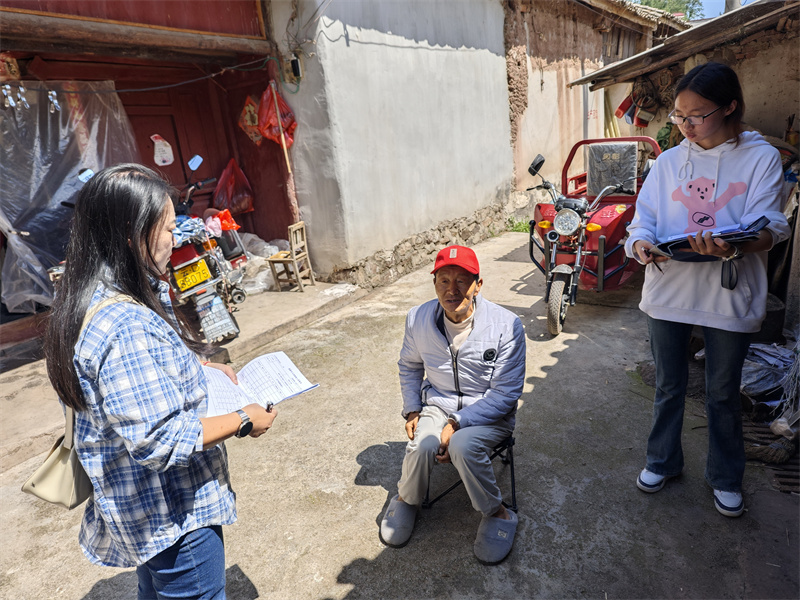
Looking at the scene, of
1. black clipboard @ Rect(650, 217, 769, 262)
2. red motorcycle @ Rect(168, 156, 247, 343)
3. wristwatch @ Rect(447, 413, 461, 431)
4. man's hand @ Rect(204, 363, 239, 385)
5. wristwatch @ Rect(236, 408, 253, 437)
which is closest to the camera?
wristwatch @ Rect(236, 408, 253, 437)

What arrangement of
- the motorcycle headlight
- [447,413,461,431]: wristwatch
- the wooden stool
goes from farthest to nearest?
the wooden stool, the motorcycle headlight, [447,413,461,431]: wristwatch

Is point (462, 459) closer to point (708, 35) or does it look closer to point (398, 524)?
point (398, 524)

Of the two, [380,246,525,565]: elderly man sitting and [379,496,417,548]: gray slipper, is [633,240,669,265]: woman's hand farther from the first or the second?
[379,496,417,548]: gray slipper

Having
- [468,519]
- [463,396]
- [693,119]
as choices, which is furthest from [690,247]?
[468,519]

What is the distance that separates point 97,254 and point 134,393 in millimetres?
375

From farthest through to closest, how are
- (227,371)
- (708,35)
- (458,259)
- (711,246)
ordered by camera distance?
(708,35)
(458,259)
(711,246)
(227,371)

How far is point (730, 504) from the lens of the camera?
2.44 meters

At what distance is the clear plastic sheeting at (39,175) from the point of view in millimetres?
4680

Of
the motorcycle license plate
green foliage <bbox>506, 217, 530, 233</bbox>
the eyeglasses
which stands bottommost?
green foliage <bbox>506, 217, 530, 233</bbox>

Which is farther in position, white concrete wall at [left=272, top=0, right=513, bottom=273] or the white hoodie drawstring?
white concrete wall at [left=272, top=0, right=513, bottom=273]

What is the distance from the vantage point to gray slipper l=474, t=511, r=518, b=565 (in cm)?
232

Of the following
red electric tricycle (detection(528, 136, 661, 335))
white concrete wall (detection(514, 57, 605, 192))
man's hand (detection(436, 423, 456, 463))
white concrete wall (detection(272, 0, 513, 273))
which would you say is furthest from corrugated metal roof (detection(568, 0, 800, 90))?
man's hand (detection(436, 423, 456, 463))

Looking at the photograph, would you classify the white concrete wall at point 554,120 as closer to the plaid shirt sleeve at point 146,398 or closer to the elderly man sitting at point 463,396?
the elderly man sitting at point 463,396

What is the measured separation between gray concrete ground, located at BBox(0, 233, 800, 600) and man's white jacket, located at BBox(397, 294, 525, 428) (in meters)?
0.60
